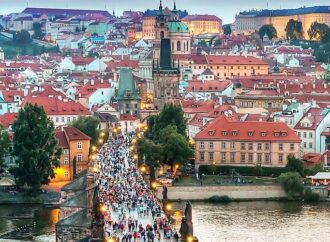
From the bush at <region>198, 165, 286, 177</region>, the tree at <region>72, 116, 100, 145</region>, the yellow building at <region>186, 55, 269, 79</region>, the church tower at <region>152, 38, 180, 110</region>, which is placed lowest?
the bush at <region>198, 165, 286, 177</region>

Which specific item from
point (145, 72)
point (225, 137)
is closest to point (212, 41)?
point (145, 72)

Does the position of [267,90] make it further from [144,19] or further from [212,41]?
[144,19]

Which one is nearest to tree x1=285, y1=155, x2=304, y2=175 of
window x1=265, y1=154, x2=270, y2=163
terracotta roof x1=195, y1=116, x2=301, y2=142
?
terracotta roof x1=195, y1=116, x2=301, y2=142

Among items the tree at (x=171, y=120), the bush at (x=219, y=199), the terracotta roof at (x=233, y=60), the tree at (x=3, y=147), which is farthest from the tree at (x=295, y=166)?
the terracotta roof at (x=233, y=60)

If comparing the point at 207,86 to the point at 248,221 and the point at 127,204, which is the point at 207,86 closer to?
the point at 248,221

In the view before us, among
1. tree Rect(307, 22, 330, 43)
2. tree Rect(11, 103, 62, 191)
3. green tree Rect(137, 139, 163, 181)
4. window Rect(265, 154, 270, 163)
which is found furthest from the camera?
tree Rect(307, 22, 330, 43)

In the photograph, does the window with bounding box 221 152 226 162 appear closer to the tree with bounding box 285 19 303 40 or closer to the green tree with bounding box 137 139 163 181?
the green tree with bounding box 137 139 163 181

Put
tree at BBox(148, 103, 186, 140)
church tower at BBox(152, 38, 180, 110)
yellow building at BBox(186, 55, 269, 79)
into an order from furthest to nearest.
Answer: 1. yellow building at BBox(186, 55, 269, 79)
2. church tower at BBox(152, 38, 180, 110)
3. tree at BBox(148, 103, 186, 140)
